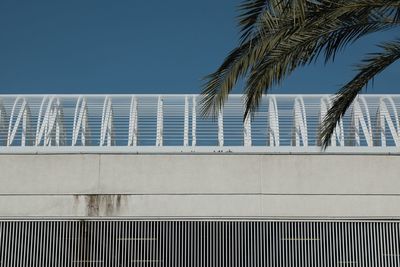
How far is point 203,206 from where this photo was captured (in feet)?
64.5

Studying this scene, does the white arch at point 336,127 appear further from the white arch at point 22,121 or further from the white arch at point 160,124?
the white arch at point 22,121

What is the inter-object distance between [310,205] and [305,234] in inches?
28.7

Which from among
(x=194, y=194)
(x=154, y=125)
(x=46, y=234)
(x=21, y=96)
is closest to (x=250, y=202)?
(x=194, y=194)

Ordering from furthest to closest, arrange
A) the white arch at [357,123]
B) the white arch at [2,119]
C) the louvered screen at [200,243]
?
the white arch at [2,119] → the white arch at [357,123] → the louvered screen at [200,243]

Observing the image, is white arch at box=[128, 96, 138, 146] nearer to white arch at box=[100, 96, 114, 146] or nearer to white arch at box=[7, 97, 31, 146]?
white arch at box=[100, 96, 114, 146]

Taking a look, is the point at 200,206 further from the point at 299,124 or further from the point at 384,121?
the point at 384,121

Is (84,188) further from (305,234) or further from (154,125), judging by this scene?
(305,234)

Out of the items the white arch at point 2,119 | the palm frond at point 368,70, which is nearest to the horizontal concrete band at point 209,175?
the white arch at point 2,119

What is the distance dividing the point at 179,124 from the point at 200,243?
128 inches

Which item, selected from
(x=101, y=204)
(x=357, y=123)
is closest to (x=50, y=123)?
(x=101, y=204)

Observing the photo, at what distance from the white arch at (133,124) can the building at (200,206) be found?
1.24ft

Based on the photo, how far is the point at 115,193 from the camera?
19.8 metres

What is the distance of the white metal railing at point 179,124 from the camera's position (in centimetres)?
2031

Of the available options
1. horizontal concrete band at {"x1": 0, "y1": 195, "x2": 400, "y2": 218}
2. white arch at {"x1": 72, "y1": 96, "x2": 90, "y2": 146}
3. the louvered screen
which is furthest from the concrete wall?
white arch at {"x1": 72, "y1": 96, "x2": 90, "y2": 146}
